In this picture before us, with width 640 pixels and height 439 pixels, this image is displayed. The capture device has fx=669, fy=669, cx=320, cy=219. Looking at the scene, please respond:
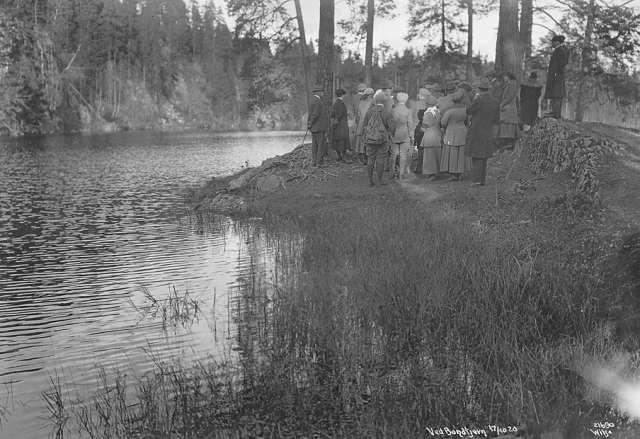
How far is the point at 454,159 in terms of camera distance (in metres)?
13.7

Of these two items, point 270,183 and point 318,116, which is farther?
point 270,183

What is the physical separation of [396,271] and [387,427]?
3051 mm

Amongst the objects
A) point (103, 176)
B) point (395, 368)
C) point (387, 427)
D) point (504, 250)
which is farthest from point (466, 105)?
point (103, 176)

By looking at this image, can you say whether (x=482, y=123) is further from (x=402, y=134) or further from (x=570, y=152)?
(x=402, y=134)

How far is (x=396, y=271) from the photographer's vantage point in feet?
24.0

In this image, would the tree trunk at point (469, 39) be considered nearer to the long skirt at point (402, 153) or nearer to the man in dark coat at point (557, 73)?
the man in dark coat at point (557, 73)

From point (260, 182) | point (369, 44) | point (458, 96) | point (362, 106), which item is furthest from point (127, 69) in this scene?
point (458, 96)

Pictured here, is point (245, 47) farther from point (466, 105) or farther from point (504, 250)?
point (504, 250)

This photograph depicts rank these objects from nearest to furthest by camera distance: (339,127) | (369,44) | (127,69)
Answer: (339,127), (369,44), (127,69)

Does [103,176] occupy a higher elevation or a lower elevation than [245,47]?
lower

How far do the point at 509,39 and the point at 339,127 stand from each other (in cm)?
455

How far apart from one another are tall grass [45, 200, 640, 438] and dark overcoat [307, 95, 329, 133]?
8040 mm

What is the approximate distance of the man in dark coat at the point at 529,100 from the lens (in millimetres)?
14734

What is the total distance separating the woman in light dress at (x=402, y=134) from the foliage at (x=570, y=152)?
260 centimetres
